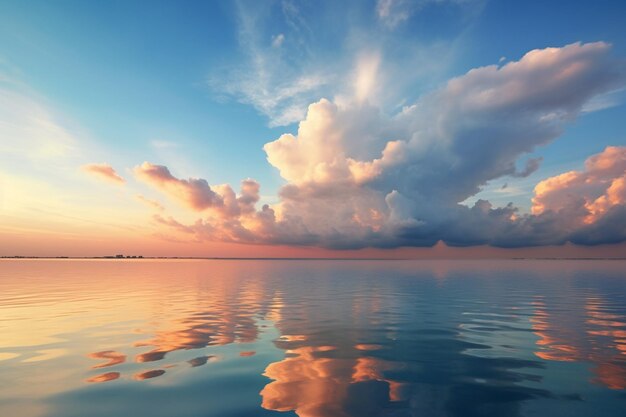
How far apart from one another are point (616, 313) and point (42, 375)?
119 ft

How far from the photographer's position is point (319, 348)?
16.6 meters

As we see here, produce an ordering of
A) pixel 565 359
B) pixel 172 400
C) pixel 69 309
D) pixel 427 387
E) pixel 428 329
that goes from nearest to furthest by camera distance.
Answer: pixel 172 400
pixel 427 387
pixel 565 359
pixel 428 329
pixel 69 309

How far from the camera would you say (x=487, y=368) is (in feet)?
44.0

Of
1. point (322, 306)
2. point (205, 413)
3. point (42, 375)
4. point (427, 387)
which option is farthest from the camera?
point (322, 306)

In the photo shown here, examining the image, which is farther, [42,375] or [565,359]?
[565,359]

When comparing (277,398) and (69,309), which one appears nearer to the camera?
(277,398)

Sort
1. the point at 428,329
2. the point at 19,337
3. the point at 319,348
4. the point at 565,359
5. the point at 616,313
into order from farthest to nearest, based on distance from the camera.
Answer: the point at 616,313 < the point at 428,329 < the point at 19,337 < the point at 319,348 < the point at 565,359

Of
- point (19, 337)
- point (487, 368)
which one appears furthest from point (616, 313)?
point (19, 337)

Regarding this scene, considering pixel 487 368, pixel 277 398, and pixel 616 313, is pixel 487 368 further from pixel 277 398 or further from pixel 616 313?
pixel 616 313

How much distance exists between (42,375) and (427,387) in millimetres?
13694

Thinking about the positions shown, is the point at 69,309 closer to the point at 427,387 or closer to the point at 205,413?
the point at 205,413

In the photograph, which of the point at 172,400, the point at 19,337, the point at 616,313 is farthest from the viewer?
the point at 616,313

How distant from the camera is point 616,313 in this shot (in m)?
27.0

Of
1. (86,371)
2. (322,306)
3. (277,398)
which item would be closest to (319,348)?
(277,398)
